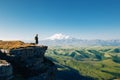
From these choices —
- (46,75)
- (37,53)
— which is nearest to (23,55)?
(37,53)

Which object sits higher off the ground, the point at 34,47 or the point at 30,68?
the point at 34,47

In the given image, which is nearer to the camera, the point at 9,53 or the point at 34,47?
the point at 9,53

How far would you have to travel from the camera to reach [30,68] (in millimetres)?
59875

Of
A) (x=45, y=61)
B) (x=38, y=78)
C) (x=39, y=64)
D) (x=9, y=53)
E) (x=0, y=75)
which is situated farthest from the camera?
(x=45, y=61)

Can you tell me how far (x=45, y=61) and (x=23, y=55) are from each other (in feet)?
44.2

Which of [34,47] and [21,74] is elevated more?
[34,47]

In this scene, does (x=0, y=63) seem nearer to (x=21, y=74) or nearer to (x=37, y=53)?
(x=21, y=74)

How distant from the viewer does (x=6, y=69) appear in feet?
148

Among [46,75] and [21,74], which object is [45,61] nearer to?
[46,75]

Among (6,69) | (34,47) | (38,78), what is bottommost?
(38,78)

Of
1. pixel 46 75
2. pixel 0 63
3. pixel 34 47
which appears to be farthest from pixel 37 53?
pixel 0 63

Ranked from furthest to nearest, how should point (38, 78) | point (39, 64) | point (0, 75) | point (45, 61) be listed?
1. point (45, 61)
2. point (39, 64)
3. point (38, 78)
4. point (0, 75)

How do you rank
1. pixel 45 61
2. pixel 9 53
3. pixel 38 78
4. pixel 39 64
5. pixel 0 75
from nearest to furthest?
pixel 0 75
pixel 9 53
pixel 38 78
pixel 39 64
pixel 45 61

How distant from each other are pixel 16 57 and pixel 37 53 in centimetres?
768
